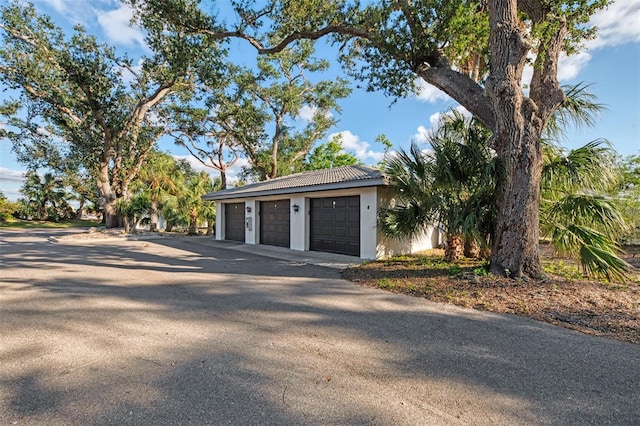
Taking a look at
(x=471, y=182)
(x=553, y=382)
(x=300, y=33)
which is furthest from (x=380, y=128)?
(x=553, y=382)

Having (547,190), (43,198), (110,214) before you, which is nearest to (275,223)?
(547,190)

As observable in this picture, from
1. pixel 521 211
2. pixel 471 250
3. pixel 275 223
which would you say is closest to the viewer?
pixel 521 211

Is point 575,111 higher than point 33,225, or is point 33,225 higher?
point 575,111

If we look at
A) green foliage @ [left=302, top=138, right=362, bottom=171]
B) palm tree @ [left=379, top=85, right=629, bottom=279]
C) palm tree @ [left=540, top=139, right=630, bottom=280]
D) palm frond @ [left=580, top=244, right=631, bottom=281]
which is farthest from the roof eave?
green foliage @ [left=302, top=138, right=362, bottom=171]

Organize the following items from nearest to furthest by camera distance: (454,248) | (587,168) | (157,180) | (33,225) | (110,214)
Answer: (587,168) < (454,248) < (110,214) < (157,180) < (33,225)

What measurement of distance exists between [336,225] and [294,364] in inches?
321

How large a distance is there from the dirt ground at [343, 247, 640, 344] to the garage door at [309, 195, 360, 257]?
2.92 metres

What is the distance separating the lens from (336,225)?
10.9 metres

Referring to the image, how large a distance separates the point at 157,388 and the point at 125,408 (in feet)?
0.86

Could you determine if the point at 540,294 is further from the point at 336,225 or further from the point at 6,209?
the point at 6,209

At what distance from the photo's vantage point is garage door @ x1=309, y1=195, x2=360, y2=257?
10.2 m

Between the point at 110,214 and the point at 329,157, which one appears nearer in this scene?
the point at 110,214

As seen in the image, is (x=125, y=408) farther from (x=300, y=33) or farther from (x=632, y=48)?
(x=632, y=48)

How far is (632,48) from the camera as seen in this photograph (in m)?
7.89
